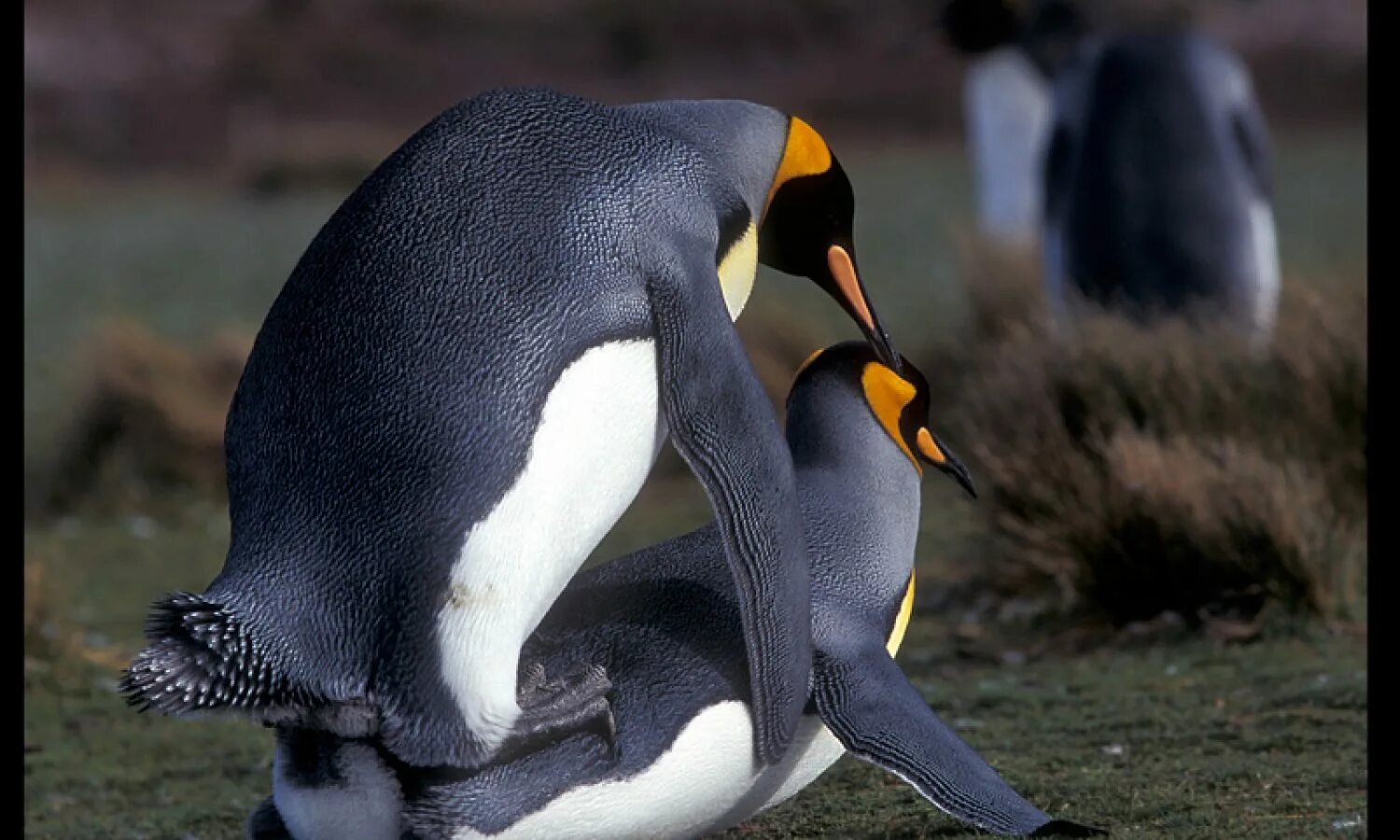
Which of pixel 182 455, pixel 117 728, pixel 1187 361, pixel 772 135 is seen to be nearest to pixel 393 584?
pixel 772 135

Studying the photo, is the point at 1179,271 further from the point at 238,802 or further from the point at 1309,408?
the point at 238,802

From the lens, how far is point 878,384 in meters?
3.08

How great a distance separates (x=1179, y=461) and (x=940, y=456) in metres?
1.30

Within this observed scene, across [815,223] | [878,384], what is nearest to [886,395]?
[878,384]

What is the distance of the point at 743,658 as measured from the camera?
2643mm

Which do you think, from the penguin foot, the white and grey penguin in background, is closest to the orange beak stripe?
the penguin foot

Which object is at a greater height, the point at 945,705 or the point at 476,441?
the point at 476,441

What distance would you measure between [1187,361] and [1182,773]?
2171 mm

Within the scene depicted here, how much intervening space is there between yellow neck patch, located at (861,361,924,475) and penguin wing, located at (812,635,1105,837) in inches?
18.8

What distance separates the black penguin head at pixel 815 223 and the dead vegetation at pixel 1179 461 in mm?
1439

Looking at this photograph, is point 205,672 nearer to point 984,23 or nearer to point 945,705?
point 945,705

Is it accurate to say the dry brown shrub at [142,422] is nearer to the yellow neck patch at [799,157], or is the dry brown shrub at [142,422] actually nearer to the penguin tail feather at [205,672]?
the yellow neck patch at [799,157]

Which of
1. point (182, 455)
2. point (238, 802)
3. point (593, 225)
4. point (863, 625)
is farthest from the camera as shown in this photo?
point (182, 455)

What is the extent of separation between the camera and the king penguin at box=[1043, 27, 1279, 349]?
6945 millimetres
